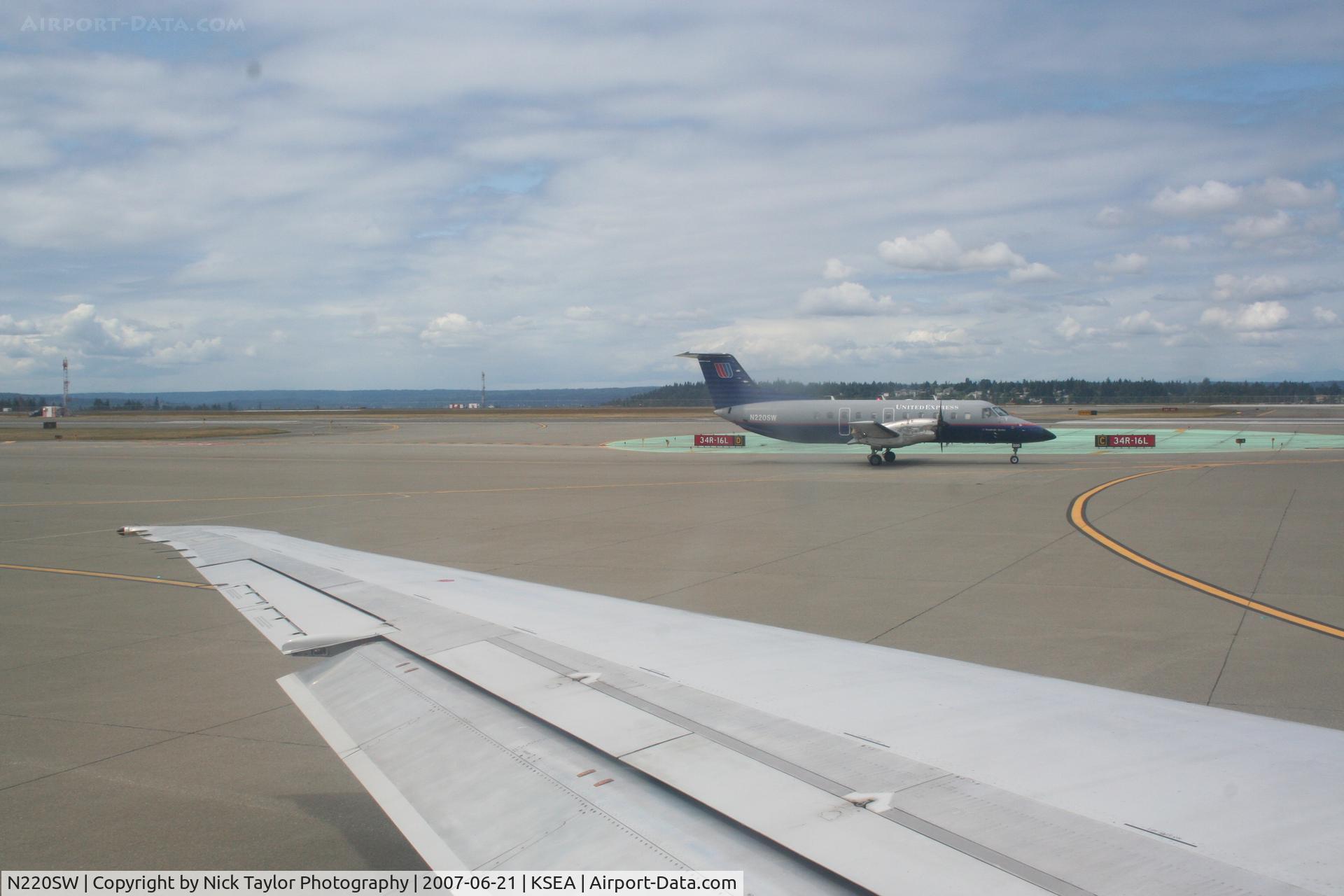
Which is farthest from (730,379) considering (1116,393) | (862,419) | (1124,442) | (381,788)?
(1116,393)

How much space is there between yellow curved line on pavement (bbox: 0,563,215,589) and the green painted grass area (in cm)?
2869

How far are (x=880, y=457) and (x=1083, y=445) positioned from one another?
15860 millimetres

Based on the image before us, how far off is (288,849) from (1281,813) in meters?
4.56

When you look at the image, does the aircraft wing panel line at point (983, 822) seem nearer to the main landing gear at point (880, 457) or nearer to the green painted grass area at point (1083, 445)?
the main landing gear at point (880, 457)

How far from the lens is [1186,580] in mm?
11641

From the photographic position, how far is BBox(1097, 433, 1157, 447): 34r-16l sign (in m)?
38.8

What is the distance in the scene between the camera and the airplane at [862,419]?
32.2 m

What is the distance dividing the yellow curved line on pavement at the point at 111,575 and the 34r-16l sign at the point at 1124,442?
3795 cm

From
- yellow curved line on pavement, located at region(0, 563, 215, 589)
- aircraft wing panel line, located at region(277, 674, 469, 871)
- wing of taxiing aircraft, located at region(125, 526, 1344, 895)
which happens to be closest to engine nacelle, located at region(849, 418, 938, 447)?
yellow curved line on pavement, located at region(0, 563, 215, 589)

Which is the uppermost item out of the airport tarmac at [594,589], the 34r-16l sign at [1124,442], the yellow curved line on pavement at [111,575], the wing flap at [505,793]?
the wing flap at [505,793]

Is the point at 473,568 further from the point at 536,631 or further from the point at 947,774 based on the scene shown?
the point at 947,774

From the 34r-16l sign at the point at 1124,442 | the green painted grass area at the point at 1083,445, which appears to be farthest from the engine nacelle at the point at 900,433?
the 34r-16l sign at the point at 1124,442

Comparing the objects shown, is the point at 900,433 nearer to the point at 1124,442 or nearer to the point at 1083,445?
the point at 1124,442

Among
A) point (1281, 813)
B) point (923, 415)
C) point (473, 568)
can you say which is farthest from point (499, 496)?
point (1281, 813)
